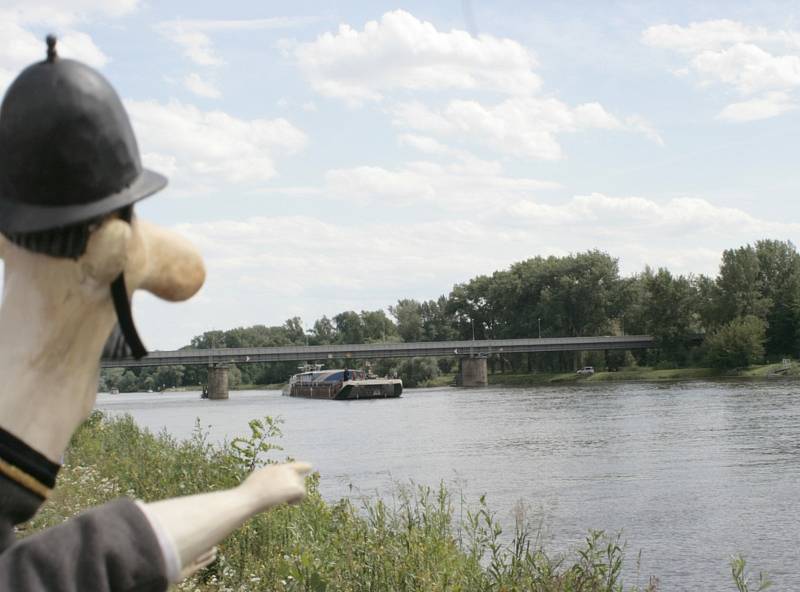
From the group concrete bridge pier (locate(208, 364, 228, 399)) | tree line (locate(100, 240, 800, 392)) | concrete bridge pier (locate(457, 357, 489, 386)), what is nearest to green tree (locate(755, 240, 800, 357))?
tree line (locate(100, 240, 800, 392))

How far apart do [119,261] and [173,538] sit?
1.52 feet

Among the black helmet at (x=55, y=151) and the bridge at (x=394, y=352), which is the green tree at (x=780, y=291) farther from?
the black helmet at (x=55, y=151)

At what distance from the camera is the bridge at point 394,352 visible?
94188 mm

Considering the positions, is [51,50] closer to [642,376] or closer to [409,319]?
[642,376]

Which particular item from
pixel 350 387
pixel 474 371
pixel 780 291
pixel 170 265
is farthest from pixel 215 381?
pixel 170 265

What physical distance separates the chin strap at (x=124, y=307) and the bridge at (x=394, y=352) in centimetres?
8841

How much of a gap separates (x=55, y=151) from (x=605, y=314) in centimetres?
11467

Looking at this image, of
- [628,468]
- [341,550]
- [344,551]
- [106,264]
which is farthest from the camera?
[628,468]

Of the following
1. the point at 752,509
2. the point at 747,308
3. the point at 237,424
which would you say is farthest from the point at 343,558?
the point at 747,308

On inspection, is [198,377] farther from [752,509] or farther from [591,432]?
[752,509]

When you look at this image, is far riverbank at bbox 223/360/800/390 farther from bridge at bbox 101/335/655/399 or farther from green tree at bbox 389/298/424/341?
green tree at bbox 389/298/424/341

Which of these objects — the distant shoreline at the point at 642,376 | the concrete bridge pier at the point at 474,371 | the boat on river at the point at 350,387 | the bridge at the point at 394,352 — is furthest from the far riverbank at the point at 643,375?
the boat on river at the point at 350,387

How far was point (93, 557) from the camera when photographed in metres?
1.51

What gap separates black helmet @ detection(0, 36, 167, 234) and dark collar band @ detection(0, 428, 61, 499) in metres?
0.35
